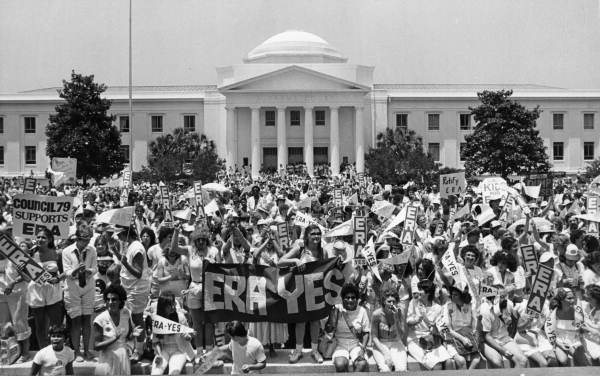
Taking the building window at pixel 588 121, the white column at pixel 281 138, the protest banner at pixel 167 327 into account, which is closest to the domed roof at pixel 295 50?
the white column at pixel 281 138

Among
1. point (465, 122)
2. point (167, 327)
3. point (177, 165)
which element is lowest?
point (167, 327)

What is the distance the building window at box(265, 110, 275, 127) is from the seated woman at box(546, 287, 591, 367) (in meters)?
64.8

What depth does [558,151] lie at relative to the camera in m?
76.3

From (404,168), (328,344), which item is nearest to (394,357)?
(328,344)

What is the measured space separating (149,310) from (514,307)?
504 cm

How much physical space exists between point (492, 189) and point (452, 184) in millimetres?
1019

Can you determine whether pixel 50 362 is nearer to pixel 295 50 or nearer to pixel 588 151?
pixel 295 50

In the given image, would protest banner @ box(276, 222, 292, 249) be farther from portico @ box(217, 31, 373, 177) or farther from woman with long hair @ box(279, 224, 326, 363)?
portico @ box(217, 31, 373, 177)

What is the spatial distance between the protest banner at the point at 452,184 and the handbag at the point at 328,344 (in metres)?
11.0

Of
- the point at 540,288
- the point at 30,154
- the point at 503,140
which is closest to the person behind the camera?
the point at 540,288

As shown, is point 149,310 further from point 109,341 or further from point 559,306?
point 559,306

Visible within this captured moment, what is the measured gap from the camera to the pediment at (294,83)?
72.1 m

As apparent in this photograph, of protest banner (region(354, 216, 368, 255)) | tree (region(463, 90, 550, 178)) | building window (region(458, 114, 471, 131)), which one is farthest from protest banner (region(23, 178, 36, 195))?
building window (region(458, 114, 471, 131))

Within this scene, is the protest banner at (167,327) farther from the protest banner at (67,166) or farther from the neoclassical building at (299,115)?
the neoclassical building at (299,115)
